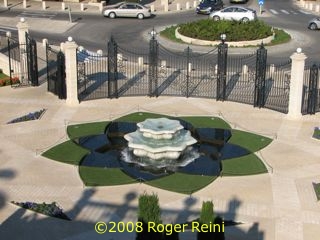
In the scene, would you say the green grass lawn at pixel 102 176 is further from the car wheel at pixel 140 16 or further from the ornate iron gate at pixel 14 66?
the car wheel at pixel 140 16

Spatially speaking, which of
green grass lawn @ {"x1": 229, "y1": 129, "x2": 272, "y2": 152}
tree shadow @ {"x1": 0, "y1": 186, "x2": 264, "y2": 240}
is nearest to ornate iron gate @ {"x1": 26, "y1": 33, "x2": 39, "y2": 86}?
green grass lawn @ {"x1": 229, "y1": 129, "x2": 272, "y2": 152}

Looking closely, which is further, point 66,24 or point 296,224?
A: point 66,24

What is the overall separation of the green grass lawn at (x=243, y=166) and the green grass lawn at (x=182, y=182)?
2.81ft

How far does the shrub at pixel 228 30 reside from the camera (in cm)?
4161

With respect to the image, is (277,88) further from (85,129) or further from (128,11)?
(128,11)

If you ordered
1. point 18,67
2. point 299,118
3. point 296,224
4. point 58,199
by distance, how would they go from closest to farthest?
point 296,224, point 58,199, point 299,118, point 18,67

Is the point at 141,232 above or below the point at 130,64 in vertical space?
above

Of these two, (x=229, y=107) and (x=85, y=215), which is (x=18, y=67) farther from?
(x=85, y=215)

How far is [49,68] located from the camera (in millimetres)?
32188

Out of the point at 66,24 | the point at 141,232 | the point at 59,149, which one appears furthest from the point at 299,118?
the point at 66,24

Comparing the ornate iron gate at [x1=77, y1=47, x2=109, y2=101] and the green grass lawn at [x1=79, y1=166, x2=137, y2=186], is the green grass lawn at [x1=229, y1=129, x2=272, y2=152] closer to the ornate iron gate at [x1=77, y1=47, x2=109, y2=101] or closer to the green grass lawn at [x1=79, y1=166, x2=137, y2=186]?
the green grass lawn at [x1=79, y1=166, x2=137, y2=186]

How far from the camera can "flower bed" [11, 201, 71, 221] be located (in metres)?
18.6

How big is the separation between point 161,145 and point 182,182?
2495mm

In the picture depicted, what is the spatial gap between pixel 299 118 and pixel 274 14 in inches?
1215
